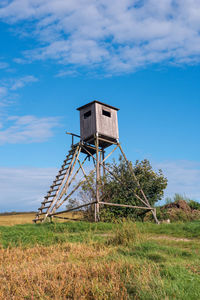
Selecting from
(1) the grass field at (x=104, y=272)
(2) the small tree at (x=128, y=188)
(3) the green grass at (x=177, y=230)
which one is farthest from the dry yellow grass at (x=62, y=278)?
(2) the small tree at (x=128, y=188)

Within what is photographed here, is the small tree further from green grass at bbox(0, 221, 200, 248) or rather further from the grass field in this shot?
the grass field

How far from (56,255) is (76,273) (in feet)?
7.24

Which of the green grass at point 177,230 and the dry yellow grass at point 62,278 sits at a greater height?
the green grass at point 177,230

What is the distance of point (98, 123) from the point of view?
21.3 metres

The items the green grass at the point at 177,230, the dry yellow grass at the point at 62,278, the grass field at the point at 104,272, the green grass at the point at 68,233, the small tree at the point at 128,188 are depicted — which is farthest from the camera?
the small tree at the point at 128,188

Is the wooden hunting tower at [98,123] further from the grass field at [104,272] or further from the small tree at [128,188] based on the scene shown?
the grass field at [104,272]

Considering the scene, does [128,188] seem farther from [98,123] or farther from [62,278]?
[62,278]

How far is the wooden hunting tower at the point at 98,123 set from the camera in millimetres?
21328

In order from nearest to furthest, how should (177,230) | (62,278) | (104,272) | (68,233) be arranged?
(62,278)
(104,272)
(68,233)
(177,230)

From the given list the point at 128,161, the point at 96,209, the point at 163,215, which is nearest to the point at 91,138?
the point at 128,161

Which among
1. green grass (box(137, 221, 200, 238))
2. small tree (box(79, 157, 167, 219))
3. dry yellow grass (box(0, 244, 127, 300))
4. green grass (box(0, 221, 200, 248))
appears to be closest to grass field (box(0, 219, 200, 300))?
dry yellow grass (box(0, 244, 127, 300))

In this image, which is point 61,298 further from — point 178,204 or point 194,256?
point 178,204


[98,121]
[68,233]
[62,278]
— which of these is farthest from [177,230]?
[98,121]

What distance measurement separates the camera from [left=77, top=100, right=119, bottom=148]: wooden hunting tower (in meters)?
21.3
